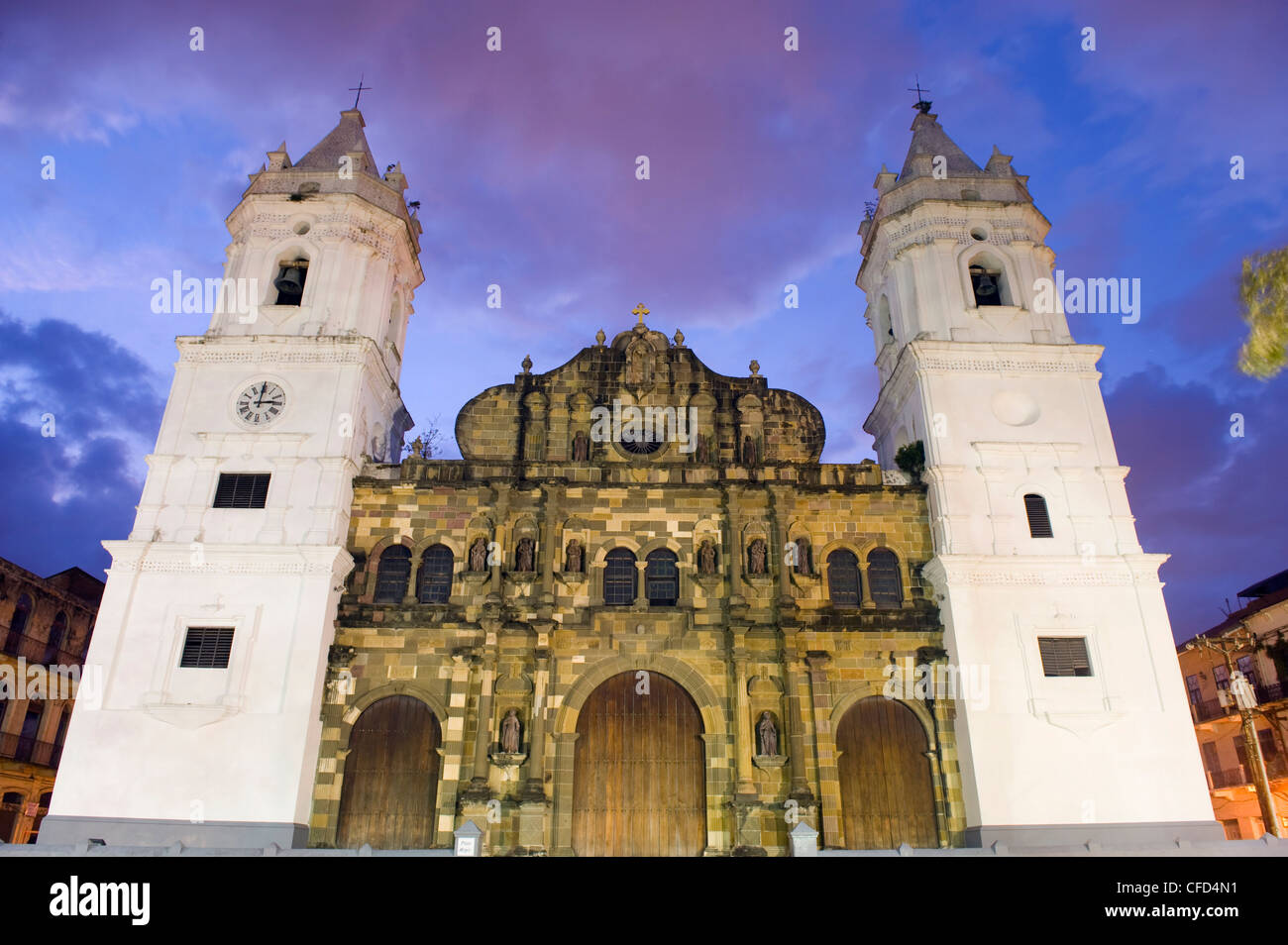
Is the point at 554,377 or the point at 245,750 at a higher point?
the point at 554,377

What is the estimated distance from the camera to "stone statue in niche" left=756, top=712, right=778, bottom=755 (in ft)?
68.4

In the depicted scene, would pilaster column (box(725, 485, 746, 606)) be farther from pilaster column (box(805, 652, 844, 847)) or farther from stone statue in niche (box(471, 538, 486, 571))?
stone statue in niche (box(471, 538, 486, 571))

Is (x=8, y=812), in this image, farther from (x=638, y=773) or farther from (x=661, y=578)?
(x=661, y=578)

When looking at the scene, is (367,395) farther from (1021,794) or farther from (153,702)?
(1021,794)

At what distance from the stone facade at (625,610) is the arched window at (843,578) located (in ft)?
0.81

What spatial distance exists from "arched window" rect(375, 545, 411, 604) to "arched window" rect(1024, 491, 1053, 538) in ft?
55.0

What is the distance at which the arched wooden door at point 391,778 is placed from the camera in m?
20.3

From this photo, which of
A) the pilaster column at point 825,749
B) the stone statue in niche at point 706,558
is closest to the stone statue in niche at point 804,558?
the stone statue in niche at point 706,558

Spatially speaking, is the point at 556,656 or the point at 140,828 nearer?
the point at 140,828

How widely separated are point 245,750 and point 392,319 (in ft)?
49.1

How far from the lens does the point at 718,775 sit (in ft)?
68.2

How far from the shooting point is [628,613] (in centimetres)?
2231

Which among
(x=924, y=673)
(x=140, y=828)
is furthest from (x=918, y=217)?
(x=140, y=828)
